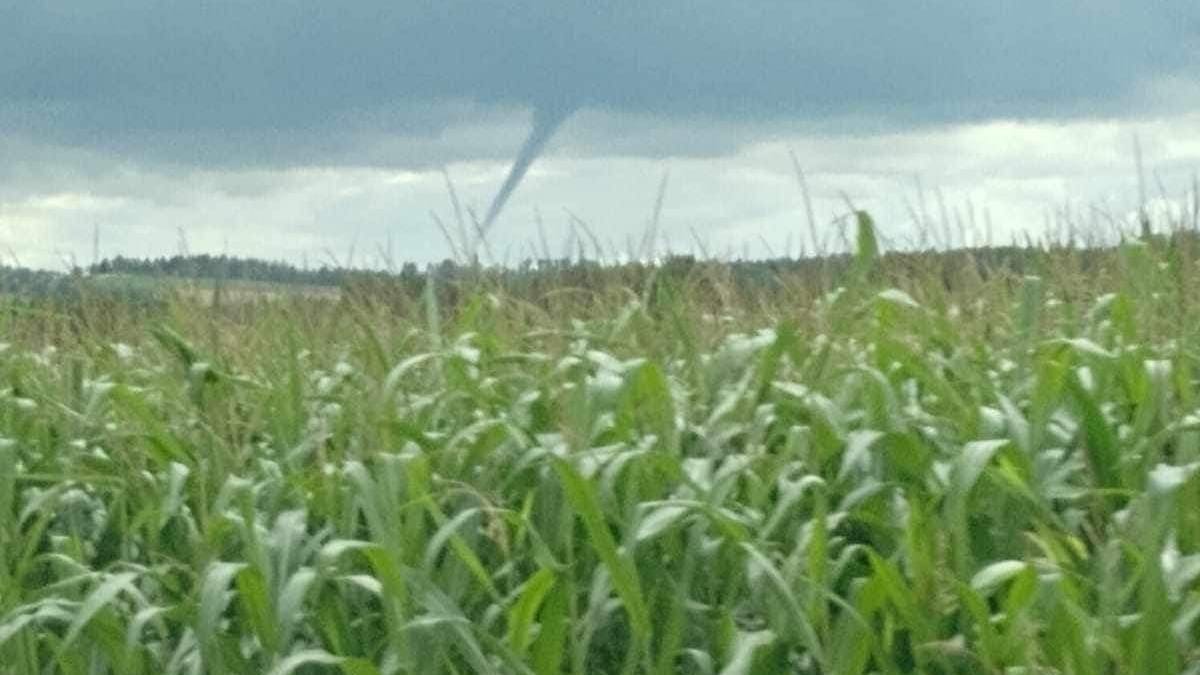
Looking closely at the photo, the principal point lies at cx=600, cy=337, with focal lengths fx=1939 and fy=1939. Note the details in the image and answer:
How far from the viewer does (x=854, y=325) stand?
6.83 metres

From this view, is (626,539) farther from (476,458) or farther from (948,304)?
(948,304)

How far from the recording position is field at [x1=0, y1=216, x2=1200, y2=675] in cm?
467

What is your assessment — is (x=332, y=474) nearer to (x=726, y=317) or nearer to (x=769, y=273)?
(x=726, y=317)

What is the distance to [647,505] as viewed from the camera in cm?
481

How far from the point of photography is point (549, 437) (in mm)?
5617

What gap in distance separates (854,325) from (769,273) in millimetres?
3450

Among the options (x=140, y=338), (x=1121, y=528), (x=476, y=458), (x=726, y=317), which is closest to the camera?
(x=1121, y=528)

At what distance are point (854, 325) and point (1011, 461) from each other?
1.74 m

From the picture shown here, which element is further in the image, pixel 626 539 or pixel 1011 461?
pixel 1011 461

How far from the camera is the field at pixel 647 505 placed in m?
4.67

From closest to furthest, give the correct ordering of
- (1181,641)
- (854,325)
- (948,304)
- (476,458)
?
(1181,641), (476,458), (854,325), (948,304)

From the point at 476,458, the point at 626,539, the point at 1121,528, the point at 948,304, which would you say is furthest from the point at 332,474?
the point at 948,304

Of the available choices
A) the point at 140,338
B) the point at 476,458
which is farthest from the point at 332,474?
the point at 140,338

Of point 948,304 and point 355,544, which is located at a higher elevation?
point 948,304
